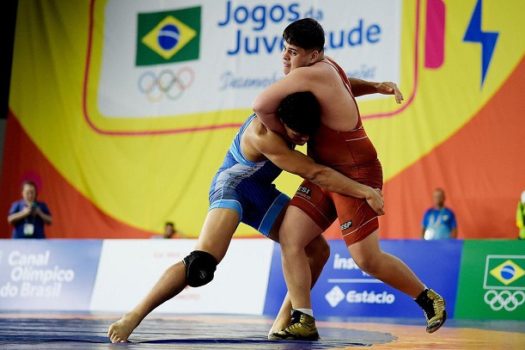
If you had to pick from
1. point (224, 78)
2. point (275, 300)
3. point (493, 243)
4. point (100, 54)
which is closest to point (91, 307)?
point (275, 300)

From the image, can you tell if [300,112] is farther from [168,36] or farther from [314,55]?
[168,36]

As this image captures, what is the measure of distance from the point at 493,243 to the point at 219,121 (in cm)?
583

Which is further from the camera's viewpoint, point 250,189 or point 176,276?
point 250,189

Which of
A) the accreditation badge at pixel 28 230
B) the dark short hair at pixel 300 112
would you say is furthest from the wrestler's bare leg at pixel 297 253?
the accreditation badge at pixel 28 230

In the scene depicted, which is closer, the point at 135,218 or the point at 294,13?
the point at 294,13

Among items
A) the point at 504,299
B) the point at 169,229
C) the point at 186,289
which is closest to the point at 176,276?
the point at 504,299

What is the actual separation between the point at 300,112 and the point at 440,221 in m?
7.22

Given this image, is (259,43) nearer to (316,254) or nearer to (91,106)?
(91,106)

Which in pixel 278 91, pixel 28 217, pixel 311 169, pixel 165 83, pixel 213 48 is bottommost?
pixel 28 217

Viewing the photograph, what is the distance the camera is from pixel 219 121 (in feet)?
43.0

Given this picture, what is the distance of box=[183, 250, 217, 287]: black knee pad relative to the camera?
4.32 metres

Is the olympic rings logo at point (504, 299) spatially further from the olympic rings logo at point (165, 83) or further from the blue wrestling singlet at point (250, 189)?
the olympic rings logo at point (165, 83)

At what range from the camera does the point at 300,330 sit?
14.8 feet

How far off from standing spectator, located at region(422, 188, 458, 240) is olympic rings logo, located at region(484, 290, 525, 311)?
309 cm
